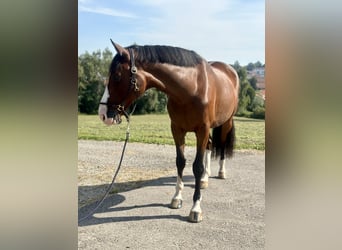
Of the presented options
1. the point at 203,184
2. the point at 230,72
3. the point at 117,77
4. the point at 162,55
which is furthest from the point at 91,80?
the point at 230,72

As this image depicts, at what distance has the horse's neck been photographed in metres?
2.47

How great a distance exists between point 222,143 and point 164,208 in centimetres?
153

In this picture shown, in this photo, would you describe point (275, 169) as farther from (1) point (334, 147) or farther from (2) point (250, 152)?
(2) point (250, 152)

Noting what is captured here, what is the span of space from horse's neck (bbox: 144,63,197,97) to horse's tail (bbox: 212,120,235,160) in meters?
1.67

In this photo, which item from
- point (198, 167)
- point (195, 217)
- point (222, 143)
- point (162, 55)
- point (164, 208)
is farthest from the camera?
point (222, 143)

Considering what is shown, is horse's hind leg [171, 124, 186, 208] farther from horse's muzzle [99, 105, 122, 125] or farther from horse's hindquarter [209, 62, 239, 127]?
horse's muzzle [99, 105, 122, 125]

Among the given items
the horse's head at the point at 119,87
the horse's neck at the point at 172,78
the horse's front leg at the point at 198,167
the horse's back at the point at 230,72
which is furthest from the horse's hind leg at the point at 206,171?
the horse's head at the point at 119,87

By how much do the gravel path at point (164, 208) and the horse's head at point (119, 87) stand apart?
970 millimetres

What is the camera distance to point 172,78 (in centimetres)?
254

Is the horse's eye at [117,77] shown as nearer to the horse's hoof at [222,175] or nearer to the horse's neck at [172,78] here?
the horse's neck at [172,78]

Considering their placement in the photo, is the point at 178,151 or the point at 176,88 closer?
the point at 176,88

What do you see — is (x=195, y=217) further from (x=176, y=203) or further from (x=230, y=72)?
(x=230, y=72)

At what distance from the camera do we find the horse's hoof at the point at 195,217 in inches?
108

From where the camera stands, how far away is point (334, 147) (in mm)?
851
